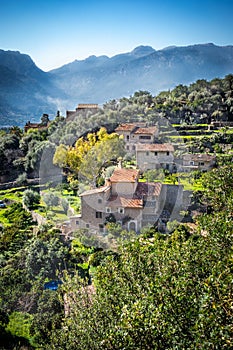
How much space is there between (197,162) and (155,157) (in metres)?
3.69

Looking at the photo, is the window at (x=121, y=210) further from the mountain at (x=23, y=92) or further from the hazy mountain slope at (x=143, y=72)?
the hazy mountain slope at (x=143, y=72)

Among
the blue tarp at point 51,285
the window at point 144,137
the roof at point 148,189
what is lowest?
the blue tarp at point 51,285

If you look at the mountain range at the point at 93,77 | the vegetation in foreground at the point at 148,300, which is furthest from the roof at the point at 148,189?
the mountain range at the point at 93,77

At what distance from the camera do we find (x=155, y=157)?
30750 mm

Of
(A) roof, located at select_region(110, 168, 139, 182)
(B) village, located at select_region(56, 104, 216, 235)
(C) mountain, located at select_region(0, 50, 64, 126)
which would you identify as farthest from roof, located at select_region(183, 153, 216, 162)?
(C) mountain, located at select_region(0, 50, 64, 126)

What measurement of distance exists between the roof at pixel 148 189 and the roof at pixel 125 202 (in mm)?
592

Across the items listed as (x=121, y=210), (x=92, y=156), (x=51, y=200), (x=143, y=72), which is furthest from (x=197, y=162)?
(x=143, y=72)

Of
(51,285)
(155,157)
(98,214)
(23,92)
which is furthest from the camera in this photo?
(23,92)

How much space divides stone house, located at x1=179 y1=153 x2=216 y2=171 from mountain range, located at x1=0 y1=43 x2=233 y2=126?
229 feet

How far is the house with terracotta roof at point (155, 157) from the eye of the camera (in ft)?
100.0

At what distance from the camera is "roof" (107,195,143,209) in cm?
2131

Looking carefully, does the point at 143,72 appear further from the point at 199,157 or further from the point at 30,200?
the point at 30,200

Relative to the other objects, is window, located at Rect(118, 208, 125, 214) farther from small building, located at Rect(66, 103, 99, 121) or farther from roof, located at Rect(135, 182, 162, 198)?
small building, located at Rect(66, 103, 99, 121)

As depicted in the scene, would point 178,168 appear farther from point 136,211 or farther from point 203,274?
point 203,274
